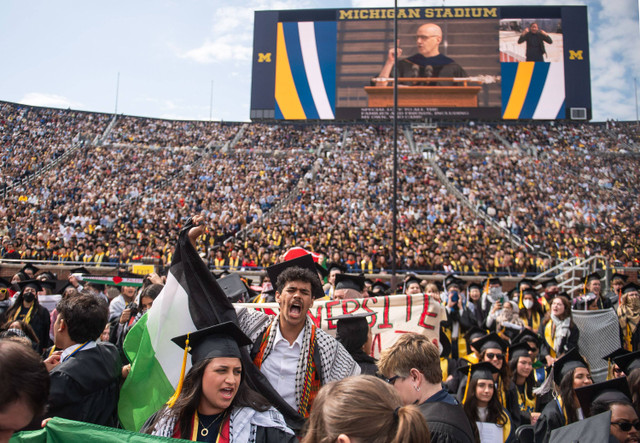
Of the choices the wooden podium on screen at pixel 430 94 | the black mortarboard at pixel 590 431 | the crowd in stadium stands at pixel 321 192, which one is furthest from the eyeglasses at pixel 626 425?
the wooden podium on screen at pixel 430 94

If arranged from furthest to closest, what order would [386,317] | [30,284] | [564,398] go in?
1. [30,284]
2. [386,317]
3. [564,398]

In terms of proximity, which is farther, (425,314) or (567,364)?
(425,314)

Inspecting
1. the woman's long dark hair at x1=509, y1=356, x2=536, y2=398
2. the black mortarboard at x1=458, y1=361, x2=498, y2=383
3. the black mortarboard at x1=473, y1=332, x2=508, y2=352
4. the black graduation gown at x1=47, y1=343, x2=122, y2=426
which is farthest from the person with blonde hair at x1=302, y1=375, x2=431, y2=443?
the woman's long dark hair at x1=509, y1=356, x2=536, y2=398

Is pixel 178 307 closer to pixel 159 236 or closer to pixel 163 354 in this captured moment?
pixel 163 354

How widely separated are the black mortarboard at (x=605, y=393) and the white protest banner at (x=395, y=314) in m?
2.56

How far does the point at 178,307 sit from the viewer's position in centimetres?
362

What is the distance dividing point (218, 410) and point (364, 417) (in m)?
1.14

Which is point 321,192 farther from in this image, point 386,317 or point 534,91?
point 386,317

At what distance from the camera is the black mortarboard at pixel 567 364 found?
4.02 meters

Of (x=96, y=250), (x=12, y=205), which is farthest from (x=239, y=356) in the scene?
(x=12, y=205)

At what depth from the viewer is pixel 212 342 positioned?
2.74 meters

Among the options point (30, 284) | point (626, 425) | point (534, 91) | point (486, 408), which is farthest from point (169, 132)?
point (626, 425)

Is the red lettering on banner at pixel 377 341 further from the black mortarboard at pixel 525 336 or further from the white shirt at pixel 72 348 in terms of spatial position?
the white shirt at pixel 72 348

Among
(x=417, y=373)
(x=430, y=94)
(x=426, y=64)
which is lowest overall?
(x=417, y=373)
